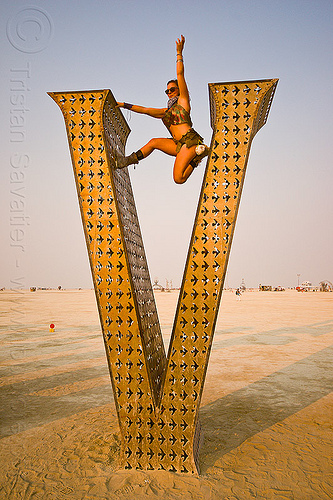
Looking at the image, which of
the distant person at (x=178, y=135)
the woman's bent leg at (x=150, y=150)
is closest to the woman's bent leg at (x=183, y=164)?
the distant person at (x=178, y=135)

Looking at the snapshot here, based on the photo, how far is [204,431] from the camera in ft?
16.6

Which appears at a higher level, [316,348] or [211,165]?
[211,165]

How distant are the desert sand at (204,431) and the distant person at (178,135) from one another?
3.52 m

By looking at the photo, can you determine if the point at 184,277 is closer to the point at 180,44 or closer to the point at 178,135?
the point at 178,135

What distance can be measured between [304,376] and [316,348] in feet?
13.7

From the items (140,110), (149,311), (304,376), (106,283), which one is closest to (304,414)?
(304,376)

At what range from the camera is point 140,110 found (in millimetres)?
4336

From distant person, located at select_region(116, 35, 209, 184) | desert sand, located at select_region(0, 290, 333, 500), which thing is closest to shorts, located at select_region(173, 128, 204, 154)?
distant person, located at select_region(116, 35, 209, 184)

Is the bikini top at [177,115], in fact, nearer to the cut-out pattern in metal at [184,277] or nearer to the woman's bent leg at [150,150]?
the woman's bent leg at [150,150]

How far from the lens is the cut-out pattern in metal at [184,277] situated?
12.7 ft

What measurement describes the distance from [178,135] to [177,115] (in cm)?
24

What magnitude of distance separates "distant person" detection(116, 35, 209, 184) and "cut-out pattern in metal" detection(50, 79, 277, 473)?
0.25 metres

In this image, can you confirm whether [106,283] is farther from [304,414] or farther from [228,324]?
[228,324]

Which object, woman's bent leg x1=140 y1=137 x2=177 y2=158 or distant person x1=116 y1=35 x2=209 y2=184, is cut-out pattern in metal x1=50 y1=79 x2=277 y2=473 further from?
woman's bent leg x1=140 y1=137 x2=177 y2=158
